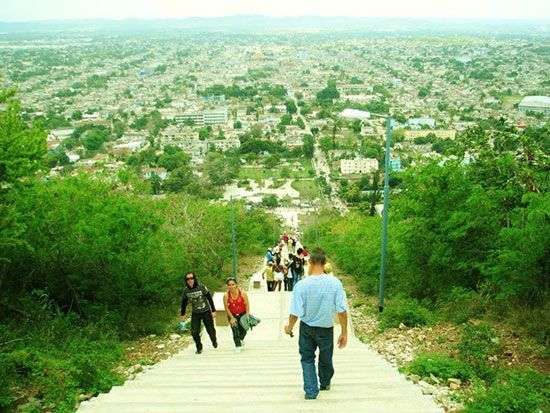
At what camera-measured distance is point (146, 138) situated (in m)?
85.1

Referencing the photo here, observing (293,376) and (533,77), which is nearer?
(293,376)

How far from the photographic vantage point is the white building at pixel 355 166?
6774 cm

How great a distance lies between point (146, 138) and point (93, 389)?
80.4m

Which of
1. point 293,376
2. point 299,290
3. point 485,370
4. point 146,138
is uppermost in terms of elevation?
point 299,290

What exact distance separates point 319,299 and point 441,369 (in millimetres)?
2689

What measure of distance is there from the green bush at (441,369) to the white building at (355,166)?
60.3 meters

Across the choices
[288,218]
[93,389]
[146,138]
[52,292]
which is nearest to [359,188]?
[288,218]

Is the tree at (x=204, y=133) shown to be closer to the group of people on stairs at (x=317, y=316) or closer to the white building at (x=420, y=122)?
the white building at (x=420, y=122)

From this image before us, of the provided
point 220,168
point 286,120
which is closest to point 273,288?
point 220,168

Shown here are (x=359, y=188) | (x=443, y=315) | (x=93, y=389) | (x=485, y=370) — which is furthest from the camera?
(x=359, y=188)

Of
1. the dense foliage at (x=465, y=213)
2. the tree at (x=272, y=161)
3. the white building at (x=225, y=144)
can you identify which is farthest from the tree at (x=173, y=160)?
the dense foliage at (x=465, y=213)

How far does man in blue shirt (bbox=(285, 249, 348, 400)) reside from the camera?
17.5ft

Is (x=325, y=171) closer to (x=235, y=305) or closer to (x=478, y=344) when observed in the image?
(x=478, y=344)

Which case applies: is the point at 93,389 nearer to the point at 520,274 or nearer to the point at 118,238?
the point at 118,238
